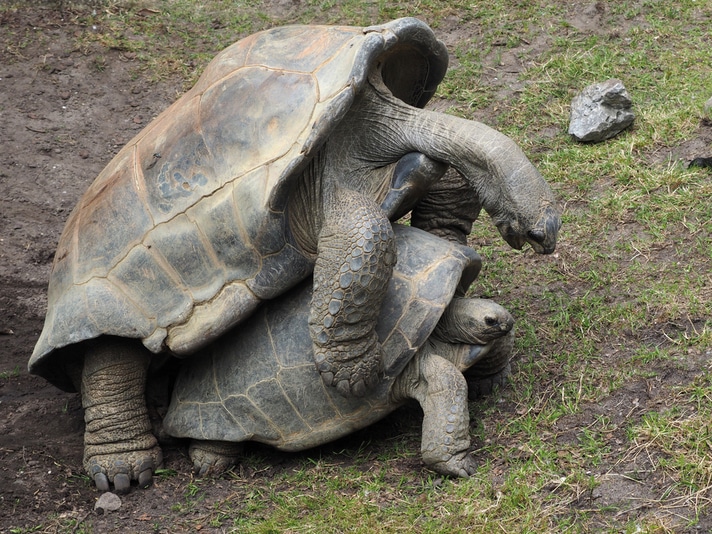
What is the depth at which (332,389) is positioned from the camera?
4.44 metres

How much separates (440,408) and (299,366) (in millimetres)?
699

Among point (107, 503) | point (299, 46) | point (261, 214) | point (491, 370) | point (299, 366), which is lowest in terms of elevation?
point (491, 370)

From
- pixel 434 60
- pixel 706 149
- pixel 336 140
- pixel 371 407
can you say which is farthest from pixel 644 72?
pixel 371 407

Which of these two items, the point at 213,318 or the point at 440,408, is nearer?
the point at 440,408

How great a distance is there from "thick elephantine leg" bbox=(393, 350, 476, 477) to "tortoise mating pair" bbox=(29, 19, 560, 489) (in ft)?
0.69

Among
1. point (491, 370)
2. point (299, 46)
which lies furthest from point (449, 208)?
point (299, 46)

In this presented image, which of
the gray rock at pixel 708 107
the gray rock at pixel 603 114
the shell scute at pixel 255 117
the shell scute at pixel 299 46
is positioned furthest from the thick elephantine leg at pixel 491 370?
the gray rock at pixel 708 107

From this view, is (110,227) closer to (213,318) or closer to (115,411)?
(213,318)

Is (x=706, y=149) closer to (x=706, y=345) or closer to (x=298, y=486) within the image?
(x=706, y=345)

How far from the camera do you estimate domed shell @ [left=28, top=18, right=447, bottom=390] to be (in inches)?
166

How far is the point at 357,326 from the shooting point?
414 cm

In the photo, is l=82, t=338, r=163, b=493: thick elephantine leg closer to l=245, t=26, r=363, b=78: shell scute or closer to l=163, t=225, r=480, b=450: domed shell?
l=163, t=225, r=480, b=450: domed shell

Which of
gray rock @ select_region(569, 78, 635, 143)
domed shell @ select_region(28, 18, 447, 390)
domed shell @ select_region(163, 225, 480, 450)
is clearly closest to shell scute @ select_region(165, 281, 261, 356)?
domed shell @ select_region(28, 18, 447, 390)

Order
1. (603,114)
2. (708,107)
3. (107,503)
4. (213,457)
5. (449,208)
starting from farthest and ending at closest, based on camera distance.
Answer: (603,114) < (708,107) < (449,208) < (213,457) < (107,503)
